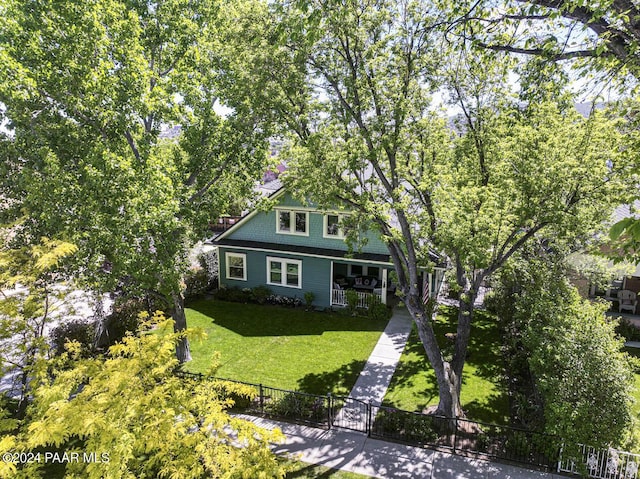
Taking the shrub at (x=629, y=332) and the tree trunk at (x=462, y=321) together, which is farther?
the shrub at (x=629, y=332)

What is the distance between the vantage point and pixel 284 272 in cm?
2167

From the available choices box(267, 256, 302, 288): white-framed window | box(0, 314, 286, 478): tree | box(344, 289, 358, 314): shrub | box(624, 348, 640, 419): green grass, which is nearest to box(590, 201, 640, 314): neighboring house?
box(624, 348, 640, 419): green grass

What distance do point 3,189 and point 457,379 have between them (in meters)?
16.0

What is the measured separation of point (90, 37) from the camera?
11.9m

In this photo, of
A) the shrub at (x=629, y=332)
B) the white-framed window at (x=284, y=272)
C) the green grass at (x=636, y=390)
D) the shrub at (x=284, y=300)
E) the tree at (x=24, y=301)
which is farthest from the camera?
the white-framed window at (x=284, y=272)

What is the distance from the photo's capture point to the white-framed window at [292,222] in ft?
68.7

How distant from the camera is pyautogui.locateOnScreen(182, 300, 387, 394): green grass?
14.7 metres

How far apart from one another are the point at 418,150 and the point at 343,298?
10.4 meters

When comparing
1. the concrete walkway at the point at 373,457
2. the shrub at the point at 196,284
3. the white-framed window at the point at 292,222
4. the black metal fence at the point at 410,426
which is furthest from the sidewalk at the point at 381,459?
the shrub at the point at 196,284

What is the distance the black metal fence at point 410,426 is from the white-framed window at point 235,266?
33.0 feet

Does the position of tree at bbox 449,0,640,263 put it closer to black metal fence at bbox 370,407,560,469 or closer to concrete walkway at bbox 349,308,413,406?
black metal fence at bbox 370,407,560,469

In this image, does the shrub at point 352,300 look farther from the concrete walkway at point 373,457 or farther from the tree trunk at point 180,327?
the tree trunk at point 180,327

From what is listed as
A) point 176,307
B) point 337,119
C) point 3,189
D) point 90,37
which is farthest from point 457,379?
point 3,189

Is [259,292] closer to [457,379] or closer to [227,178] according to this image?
[227,178]
